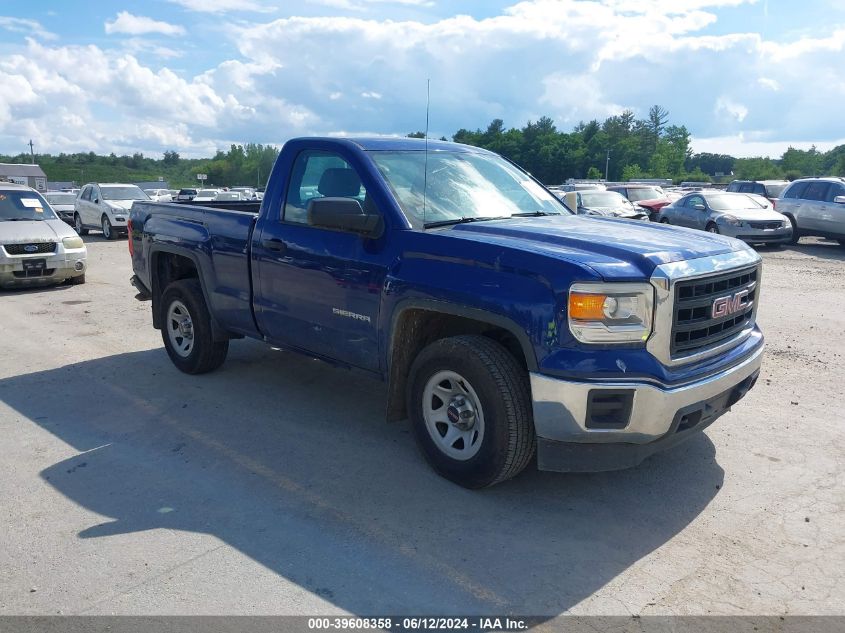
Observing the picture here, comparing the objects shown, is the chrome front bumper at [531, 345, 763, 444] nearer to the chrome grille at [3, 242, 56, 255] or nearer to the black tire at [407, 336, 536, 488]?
the black tire at [407, 336, 536, 488]

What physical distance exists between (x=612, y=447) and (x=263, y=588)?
72.5 inches

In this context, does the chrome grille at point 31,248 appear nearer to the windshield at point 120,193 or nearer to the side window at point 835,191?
the windshield at point 120,193

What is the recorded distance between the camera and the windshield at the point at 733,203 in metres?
18.8

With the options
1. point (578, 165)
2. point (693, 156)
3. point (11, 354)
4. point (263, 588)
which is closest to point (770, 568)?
point (263, 588)

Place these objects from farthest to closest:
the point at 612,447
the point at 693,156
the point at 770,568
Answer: the point at 693,156
the point at 612,447
the point at 770,568

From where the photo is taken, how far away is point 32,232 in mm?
11492

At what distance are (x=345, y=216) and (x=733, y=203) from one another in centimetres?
1728

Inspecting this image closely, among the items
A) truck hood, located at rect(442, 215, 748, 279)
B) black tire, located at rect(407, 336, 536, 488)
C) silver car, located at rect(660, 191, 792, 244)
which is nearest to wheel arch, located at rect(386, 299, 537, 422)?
black tire, located at rect(407, 336, 536, 488)

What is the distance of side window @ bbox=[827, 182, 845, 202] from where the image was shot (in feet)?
57.3

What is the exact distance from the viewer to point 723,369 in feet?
13.1

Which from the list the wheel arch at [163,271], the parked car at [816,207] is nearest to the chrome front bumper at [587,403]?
the wheel arch at [163,271]

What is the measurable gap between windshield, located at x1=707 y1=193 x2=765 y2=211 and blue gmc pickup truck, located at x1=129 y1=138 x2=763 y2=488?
15.0 metres

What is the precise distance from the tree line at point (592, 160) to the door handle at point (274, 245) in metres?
51.3

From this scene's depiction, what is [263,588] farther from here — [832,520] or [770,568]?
[832,520]
